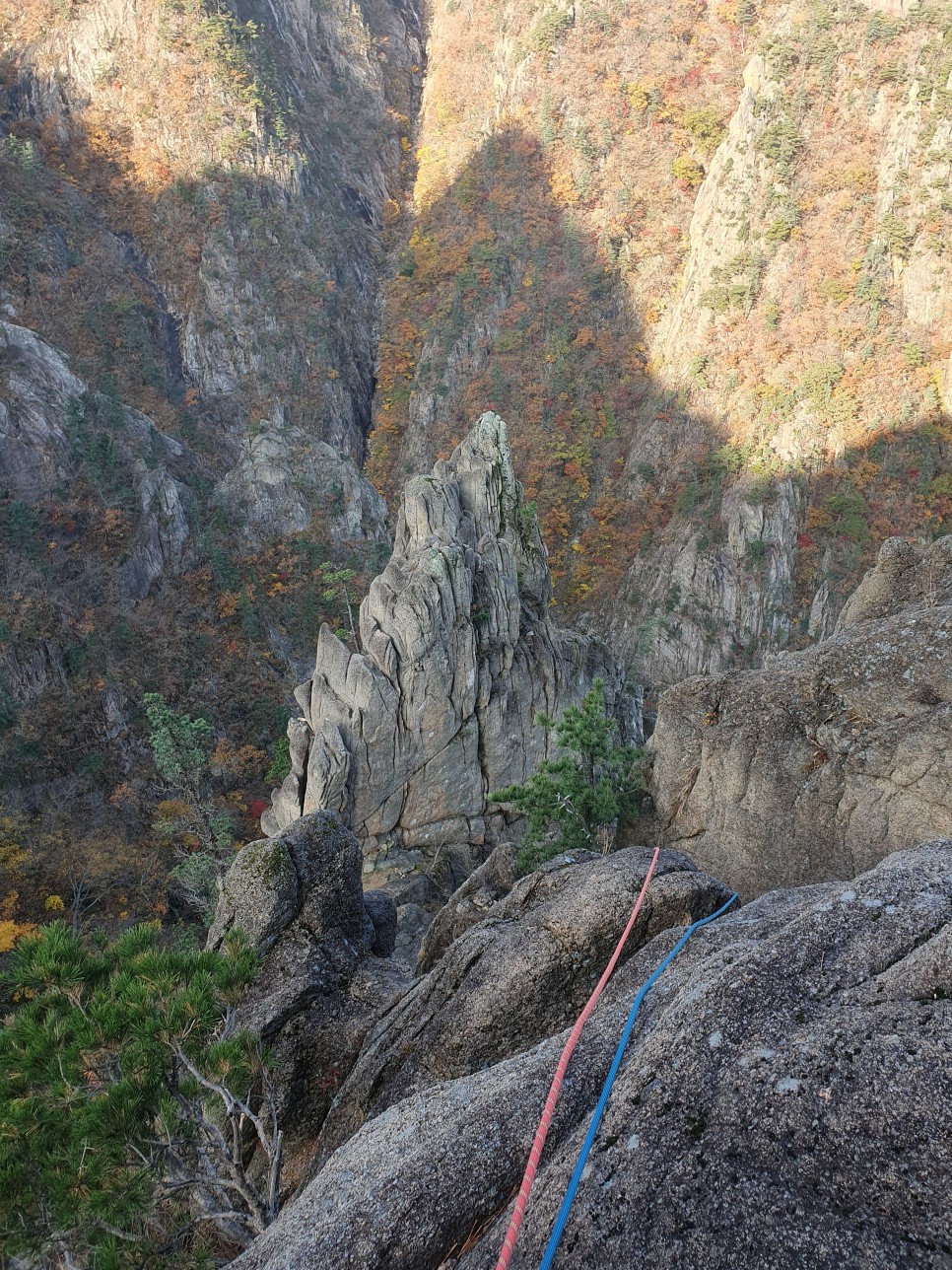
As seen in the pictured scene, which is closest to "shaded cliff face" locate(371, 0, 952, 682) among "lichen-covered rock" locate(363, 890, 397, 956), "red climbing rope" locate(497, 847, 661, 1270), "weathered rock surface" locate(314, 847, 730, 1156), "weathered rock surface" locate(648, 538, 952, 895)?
"weathered rock surface" locate(648, 538, 952, 895)

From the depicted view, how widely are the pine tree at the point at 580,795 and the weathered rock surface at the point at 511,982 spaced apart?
4735mm

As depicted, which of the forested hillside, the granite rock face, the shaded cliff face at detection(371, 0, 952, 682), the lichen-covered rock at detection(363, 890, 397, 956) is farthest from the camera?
the shaded cliff face at detection(371, 0, 952, 682)

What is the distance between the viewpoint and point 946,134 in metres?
45.9

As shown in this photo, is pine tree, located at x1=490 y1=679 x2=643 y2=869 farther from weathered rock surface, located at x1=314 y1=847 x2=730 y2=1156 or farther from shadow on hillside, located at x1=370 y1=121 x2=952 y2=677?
shadow on hillside, located at x1=370 y1=121 x2=952 y2=677

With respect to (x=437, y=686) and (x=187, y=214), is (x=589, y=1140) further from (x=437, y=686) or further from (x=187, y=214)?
(x=187, y=214)

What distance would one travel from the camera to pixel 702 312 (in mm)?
53219

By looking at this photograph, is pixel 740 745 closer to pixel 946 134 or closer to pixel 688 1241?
pixel 688 1241

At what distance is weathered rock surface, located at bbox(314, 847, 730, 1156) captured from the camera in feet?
26.1

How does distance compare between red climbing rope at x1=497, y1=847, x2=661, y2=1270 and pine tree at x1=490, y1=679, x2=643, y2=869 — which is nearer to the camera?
red climbing rope at x1=497, y1=847, x2=661, y2=1270

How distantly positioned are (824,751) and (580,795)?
16.2ft

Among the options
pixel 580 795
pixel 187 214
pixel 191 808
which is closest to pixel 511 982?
pixel 580 795

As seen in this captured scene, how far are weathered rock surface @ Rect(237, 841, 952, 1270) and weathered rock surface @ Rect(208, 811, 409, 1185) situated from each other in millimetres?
3721

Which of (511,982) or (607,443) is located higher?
(607,443)

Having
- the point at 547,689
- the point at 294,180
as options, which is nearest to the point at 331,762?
the point at 547,689
